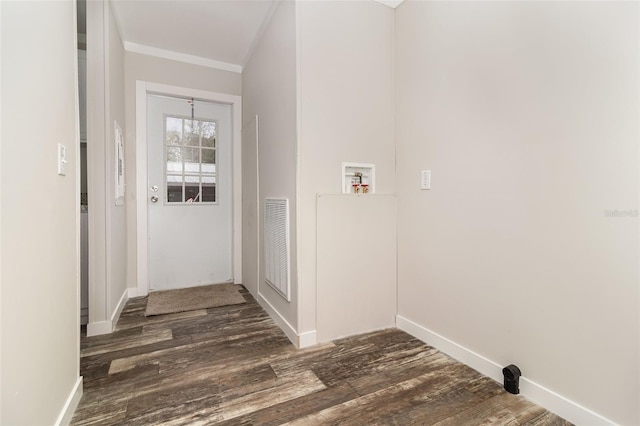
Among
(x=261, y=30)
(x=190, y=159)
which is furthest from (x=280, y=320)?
(x=261, y=30)

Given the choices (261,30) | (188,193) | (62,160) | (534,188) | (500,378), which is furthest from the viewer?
(188,193)

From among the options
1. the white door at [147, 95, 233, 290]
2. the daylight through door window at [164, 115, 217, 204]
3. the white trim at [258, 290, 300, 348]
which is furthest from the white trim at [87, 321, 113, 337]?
the daylight through door window at [164, 115, 217, 204]

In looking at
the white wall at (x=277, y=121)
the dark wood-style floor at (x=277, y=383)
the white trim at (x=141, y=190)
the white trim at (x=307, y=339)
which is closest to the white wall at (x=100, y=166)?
the dark wood-style floor at (x=277, y=383)

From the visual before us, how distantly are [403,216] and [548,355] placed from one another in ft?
3.72

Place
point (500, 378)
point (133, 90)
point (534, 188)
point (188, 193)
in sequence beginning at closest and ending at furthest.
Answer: point (534, 188), point (500, 378), point (133, 90), point (188, 193)

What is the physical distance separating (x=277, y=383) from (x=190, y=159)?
2.60 metres

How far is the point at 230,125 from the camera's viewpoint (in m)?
3.49

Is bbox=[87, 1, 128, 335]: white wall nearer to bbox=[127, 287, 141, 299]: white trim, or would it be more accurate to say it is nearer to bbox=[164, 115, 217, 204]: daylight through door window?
bbox=[127, 287, 141, 299]: white trim

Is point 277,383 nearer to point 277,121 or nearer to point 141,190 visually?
point 277,121

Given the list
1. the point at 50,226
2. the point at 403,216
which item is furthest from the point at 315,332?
the point at 50,226

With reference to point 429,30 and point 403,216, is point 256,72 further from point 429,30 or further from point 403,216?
point 403,216

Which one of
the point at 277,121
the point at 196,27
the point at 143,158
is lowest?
the point at 143,158

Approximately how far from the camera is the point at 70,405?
1332 mm

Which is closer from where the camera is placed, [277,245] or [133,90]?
[277,245]
